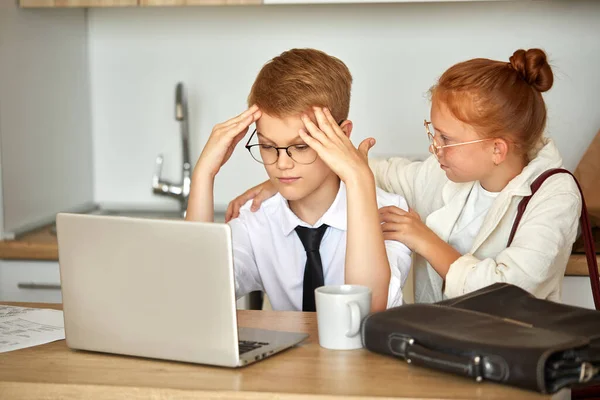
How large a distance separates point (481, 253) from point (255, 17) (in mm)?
1361

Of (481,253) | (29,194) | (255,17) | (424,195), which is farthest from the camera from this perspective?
(255,17)

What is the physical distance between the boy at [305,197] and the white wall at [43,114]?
892 mm

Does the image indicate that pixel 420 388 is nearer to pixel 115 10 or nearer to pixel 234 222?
pixel 234 222

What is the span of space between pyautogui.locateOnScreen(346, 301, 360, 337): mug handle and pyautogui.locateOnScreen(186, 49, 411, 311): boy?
10.1 inches

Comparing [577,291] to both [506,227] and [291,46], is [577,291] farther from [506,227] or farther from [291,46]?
[291,46]

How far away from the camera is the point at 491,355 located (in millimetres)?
1043

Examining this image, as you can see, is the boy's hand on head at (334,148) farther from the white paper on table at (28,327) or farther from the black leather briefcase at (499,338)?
the white paper on table at (28,327)

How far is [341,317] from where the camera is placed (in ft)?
4.01

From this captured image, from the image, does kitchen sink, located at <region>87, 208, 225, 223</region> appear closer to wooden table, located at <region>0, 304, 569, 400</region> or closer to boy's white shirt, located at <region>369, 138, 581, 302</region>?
boy's white shirt, located at <region>369, 138, 581, 302</region>

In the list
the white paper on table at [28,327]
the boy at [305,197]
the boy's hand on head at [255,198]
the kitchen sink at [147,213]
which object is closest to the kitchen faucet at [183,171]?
the kitchen sink at [147,213]

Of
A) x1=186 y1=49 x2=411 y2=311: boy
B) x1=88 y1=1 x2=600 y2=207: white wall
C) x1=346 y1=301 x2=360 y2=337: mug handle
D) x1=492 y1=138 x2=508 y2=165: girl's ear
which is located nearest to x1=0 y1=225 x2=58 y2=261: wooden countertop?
x1=88 y1=1 x2=600 y2=207: white wall

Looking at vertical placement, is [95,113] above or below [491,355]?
above

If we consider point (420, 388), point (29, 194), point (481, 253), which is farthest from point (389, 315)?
point (29, 194)

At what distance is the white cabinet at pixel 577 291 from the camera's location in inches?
89.4
